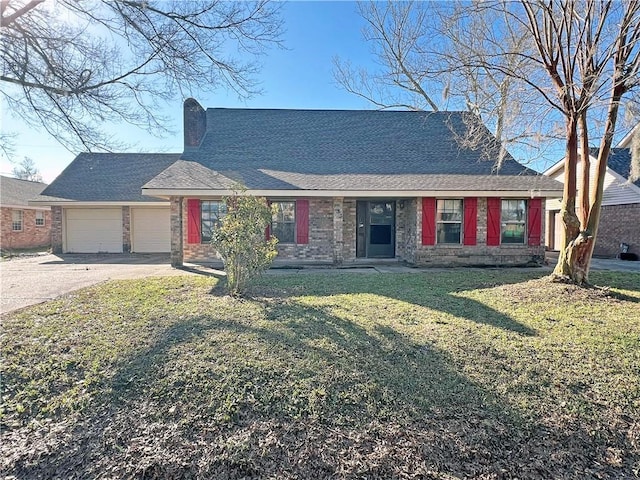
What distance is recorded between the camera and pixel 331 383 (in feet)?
10.3

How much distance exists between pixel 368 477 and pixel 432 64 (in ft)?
23.3

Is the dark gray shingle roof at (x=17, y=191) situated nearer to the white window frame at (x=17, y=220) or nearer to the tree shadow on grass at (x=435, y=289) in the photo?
the white window frame at (x=17, y=220)

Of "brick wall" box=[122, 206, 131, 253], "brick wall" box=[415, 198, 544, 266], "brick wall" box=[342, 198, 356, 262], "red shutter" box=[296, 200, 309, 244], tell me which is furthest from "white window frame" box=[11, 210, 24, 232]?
"brick wall" box=[415, 198, 544, 266]

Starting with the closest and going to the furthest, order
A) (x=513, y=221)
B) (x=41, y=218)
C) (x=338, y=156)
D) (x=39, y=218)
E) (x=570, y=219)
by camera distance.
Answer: (x=570, y=219), (x=513, y=221), (x=338, y=156), (x=39, y=218), (x=41, y=218)

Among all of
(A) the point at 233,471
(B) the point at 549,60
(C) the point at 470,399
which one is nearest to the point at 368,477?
(A) the point at 233,471

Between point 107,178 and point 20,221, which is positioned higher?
point 107,178

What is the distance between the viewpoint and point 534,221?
1060 cm

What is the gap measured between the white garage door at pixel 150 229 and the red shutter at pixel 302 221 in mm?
7202

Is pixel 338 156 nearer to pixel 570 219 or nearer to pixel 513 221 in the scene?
pixel 513 221

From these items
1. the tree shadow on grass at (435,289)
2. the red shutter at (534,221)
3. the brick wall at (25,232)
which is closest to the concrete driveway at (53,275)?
the tree shadow on grass at (435,289)

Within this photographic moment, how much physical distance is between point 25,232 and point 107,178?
7202mm

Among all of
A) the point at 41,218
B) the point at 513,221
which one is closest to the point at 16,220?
the point at 41,218

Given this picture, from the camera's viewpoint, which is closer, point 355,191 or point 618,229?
point 355,191

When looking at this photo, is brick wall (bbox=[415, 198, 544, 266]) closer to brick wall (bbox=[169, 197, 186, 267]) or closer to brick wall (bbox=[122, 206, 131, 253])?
brick wall (bbox=[169, 197, 186, 267])
